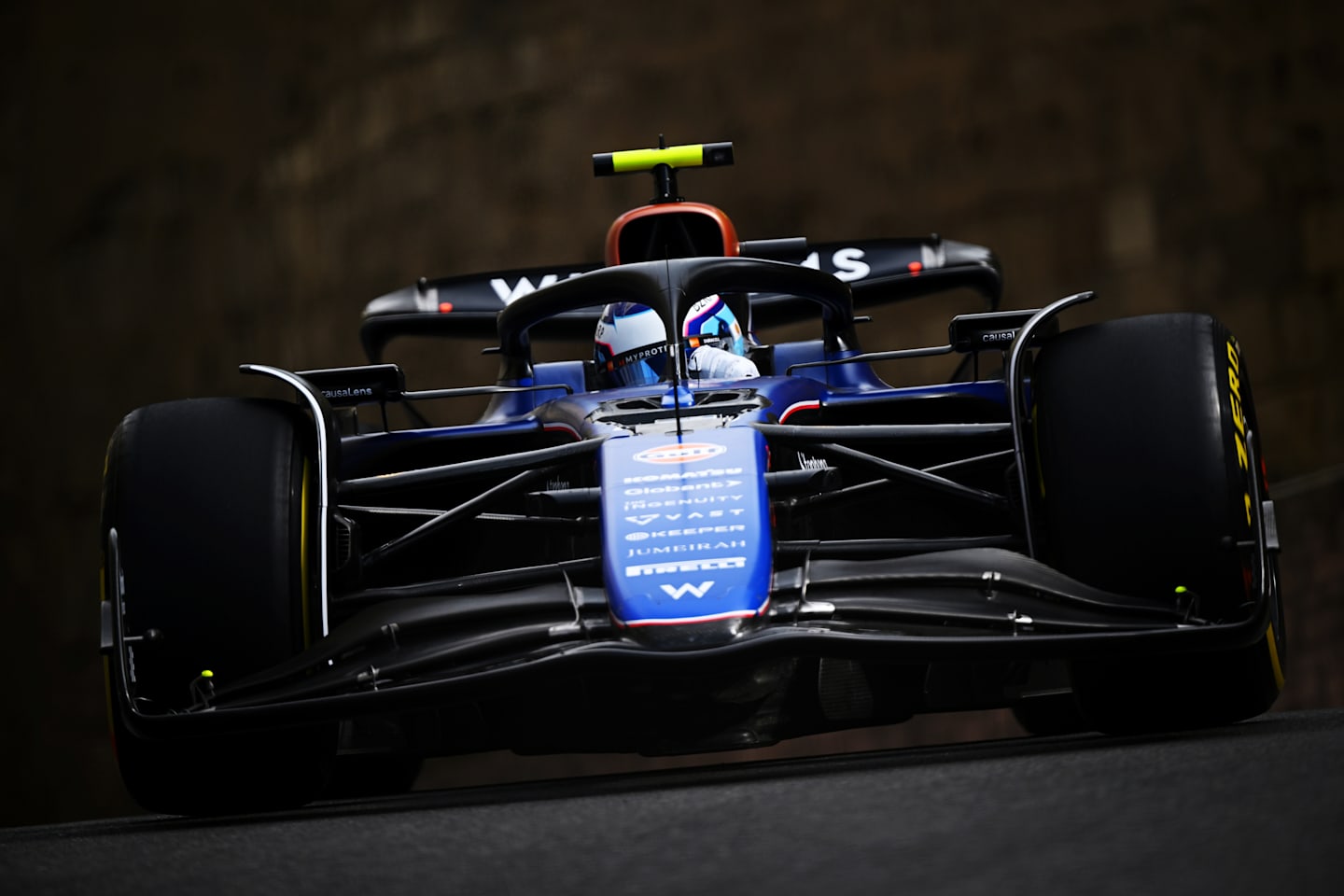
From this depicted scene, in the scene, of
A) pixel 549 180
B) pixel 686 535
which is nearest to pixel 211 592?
pixel 686 535

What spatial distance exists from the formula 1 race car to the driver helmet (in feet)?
1.88

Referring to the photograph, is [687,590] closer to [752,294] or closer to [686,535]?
[686,535]

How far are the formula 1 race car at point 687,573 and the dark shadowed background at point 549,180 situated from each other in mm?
5053

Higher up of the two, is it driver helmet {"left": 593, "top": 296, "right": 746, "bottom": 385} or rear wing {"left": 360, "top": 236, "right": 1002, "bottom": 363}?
rear wing {"left": 360, "top": 236, "right": 1002, "bottom": 363}

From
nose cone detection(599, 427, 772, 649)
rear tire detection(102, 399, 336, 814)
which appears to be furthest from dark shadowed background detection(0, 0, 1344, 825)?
rear tire detection(102, 399, 336, 814)

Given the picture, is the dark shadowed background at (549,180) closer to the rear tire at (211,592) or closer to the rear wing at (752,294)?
the rear wing at (752,294)

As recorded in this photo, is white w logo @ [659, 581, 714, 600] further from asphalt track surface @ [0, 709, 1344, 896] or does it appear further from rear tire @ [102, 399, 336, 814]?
rear tire @ [102, 399, 336, 814]

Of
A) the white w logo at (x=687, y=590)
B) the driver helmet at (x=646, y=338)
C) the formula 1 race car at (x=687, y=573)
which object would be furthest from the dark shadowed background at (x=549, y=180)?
the white w logo at (x=687, y=590)

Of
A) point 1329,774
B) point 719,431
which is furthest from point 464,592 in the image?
point 1329,774

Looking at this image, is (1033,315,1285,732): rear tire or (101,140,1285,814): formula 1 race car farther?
(1033,315,1285,732): rear tire

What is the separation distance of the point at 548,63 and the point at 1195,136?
12.9 feet

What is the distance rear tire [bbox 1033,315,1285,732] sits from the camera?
3359 millimetres

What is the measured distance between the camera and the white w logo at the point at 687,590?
3162 mm

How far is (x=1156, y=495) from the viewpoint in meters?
3.39
